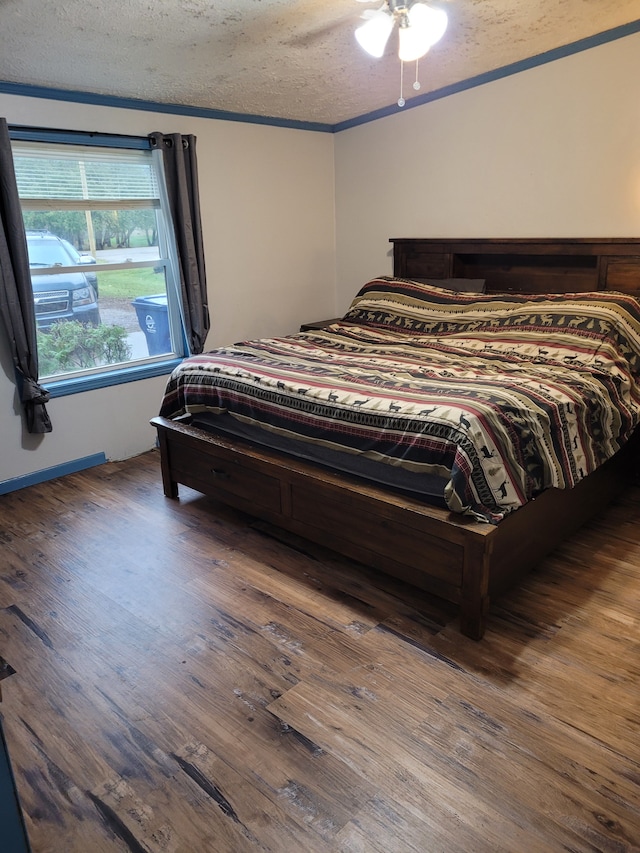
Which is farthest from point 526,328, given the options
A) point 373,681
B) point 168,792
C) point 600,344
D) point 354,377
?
point 168,792

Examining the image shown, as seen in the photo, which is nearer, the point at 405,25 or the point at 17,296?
the point at 405,25

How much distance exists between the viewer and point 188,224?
3777mm

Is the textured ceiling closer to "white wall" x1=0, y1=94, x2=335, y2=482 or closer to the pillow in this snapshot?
"white wall" x1=0, y1=94, x2=335, y2=482

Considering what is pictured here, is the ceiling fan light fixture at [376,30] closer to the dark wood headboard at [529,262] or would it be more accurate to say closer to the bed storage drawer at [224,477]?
the dark wood headboard at [529,262]

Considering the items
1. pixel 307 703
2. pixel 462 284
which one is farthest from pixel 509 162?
pixel 307 703

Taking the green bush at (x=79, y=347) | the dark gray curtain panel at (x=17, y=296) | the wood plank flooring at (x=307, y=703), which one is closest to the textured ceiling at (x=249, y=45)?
the dark gray curtain panel at (x=17, y=296)

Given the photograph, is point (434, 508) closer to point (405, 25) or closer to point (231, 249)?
point (405, 25)

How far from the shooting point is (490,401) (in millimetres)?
2119

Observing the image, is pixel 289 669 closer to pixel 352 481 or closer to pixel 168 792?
pixel 168 792

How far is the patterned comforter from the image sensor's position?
2.03 m

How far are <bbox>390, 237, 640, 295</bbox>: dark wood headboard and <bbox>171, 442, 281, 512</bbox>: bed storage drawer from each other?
2.17 meters

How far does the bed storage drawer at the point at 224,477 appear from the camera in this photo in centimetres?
267

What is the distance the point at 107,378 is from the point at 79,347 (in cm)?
25

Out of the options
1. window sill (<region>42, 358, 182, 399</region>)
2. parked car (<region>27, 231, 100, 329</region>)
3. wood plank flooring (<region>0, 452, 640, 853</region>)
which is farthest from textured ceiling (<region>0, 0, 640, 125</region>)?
wood plank flooring (<region>0, 452, 640, 853</region>)
